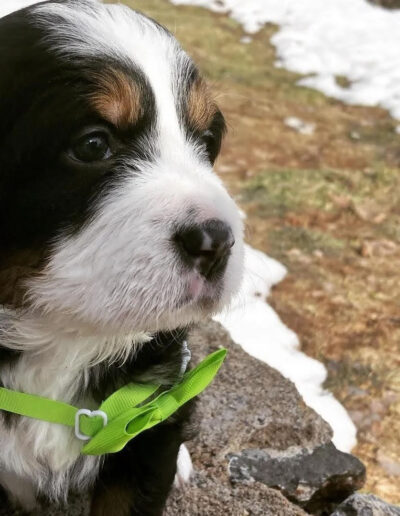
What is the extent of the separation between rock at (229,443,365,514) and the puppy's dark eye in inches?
49.9

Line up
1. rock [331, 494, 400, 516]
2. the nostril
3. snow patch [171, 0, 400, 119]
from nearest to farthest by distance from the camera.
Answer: the nostril → rock [331, 494, 400, 516] → snow patch [171, 0, 400, 119]

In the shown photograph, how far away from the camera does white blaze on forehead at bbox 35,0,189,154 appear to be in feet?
5.45

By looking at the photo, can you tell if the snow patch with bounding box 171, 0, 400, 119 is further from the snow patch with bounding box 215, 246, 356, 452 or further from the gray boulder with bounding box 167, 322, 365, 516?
the gray boulder with bounding box 167, 322, 365, 516

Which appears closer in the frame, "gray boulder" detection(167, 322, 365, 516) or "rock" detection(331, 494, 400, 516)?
"rock" detection(331, 494, 400, 516)

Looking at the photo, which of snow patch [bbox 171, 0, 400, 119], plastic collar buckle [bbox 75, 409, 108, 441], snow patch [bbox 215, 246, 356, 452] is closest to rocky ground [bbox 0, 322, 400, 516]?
plastic collar buckle [bbox 75, 409, 108, 441]

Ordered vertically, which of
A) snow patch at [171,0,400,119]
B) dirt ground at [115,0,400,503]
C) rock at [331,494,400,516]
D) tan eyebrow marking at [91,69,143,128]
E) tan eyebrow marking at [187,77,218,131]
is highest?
tan eyebrow marking at [91,69,143,128]

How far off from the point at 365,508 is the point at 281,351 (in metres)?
1.56

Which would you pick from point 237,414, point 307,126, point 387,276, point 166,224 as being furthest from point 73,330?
point 307,126

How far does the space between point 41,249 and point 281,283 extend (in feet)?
9.09

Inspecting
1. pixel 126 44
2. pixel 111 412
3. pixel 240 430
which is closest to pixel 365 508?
pixel 240 430

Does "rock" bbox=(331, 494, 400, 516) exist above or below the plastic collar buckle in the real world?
below

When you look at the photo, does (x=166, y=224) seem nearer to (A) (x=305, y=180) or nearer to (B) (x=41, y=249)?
(B) (x=41, y=249)

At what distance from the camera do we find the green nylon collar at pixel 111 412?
1689mm

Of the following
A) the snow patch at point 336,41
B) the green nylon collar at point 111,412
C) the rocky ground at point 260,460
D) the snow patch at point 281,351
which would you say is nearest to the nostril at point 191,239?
the green nylon collar at point 111,412
